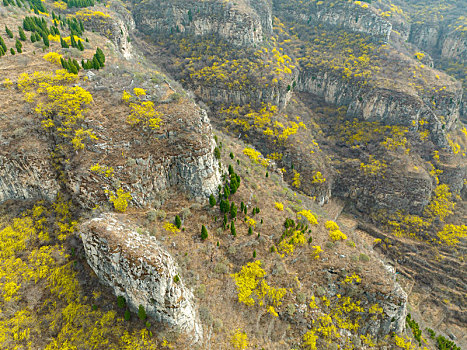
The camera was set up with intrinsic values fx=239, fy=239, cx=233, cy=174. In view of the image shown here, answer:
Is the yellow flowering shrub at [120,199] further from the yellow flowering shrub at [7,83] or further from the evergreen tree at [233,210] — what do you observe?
the yellow flowering shrub at [7,83]

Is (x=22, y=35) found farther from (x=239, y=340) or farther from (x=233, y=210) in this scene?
(x=239, y=340)

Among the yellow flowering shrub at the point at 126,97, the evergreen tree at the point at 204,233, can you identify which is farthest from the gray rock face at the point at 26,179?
the evergreen tree at the point at 204,233

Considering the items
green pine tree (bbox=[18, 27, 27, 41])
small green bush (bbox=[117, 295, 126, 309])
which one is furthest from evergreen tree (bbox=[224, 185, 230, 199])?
green pine tree (bbox=[18, 27, 27, 41])

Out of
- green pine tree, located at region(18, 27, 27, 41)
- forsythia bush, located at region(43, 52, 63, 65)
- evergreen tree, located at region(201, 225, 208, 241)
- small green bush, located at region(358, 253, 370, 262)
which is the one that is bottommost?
small green bush, located at region(358, 253, 370, 262)

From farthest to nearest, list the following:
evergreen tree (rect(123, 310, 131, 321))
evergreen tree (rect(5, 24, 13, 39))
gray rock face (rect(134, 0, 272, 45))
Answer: gray rock face (rect(134, 0, 272, 45)) < evergreen tree (rect(5, 24, 13, 39)) < evergreen tree (rect(123, 310, 131, 321))

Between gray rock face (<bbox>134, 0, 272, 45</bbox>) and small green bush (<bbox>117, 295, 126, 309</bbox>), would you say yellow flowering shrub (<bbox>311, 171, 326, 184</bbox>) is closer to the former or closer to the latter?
gray rock face (<bbox>134, 0, 272, 45</bbox>)

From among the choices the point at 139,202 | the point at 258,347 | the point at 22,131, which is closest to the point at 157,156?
the point at 139,202

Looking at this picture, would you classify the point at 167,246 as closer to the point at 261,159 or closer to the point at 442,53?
the point at 261,159
